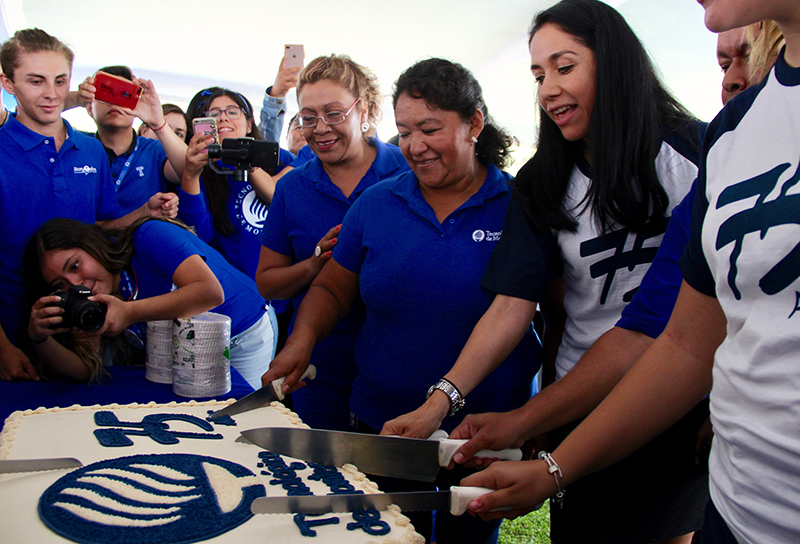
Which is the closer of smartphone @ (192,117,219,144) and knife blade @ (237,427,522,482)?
knife blade @ (237,427,522,482)

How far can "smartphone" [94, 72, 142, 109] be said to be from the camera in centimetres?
235

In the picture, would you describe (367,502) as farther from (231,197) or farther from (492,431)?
(231,197)

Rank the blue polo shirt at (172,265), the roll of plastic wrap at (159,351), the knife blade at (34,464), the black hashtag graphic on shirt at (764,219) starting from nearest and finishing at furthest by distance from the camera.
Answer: the black hashtag graphic on shirt at (764,219) < the knife blade at (34,464) < the roll of plastic wrap at (159,351) < the blue polo shirt at (172,265)

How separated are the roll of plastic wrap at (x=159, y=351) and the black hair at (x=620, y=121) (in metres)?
0.97

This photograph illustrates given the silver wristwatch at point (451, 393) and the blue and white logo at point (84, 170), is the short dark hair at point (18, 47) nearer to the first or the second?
the blue and white logo at point (84, 170)

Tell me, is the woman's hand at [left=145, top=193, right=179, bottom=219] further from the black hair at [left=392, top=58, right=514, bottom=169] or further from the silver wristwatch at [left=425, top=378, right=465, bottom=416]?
the silver wristwatch at [left=425, top=378, right=465, bottom=416]

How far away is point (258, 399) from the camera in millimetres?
1310

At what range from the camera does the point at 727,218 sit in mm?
629

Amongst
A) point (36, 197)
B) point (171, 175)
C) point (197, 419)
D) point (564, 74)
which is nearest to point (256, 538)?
point (197, 419)

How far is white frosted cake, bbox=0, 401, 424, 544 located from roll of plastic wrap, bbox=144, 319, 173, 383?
0.82 ft

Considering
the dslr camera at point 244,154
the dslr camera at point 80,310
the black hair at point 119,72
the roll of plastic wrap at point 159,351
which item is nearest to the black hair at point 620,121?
the roll of plastic wrap at point 159,351

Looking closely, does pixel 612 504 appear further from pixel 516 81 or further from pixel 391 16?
pixel 516 81

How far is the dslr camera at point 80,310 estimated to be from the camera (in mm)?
1403

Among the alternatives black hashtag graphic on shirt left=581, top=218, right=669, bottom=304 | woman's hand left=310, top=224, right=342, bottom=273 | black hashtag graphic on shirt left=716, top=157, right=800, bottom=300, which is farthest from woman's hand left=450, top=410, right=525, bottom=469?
woman's hand left=310, top=224, right=342, bottom=273
